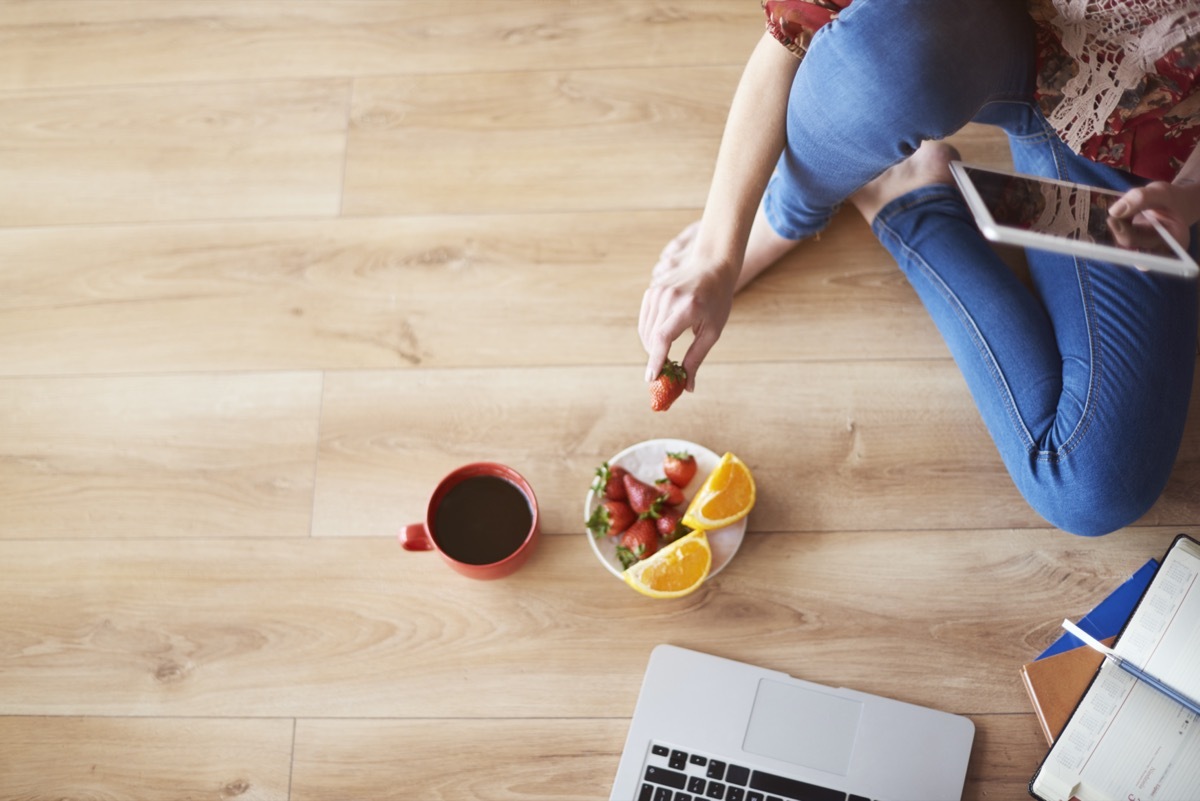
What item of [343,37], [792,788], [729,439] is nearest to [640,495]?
[729,439]

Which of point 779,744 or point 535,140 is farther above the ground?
point 535,140

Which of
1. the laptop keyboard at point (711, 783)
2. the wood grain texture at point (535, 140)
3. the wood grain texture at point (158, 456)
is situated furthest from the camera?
the wood grain texture at point (535, 140)

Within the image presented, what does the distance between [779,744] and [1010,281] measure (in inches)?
25.1

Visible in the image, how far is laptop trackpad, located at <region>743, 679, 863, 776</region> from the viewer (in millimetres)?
1113

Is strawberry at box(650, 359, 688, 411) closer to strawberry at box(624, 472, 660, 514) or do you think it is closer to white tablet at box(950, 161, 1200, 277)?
strawberry at box(624, 472, 660, 514)

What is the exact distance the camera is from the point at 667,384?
41.9 inches

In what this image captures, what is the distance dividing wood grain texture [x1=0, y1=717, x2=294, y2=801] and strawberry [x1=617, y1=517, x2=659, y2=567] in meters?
0.48

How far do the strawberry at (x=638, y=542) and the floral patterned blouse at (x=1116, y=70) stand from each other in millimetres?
583

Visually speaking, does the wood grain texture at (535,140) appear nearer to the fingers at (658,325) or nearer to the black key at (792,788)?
the fingers at (658,325)

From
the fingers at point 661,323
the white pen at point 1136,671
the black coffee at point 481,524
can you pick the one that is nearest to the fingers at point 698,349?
the fingers at point 661,323

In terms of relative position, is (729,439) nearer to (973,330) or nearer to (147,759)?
(973,330)

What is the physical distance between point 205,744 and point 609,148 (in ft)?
3.28

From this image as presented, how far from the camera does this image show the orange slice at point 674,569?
1148mm

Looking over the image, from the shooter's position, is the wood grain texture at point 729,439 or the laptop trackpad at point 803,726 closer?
the laptop trackpad at point 803,726
